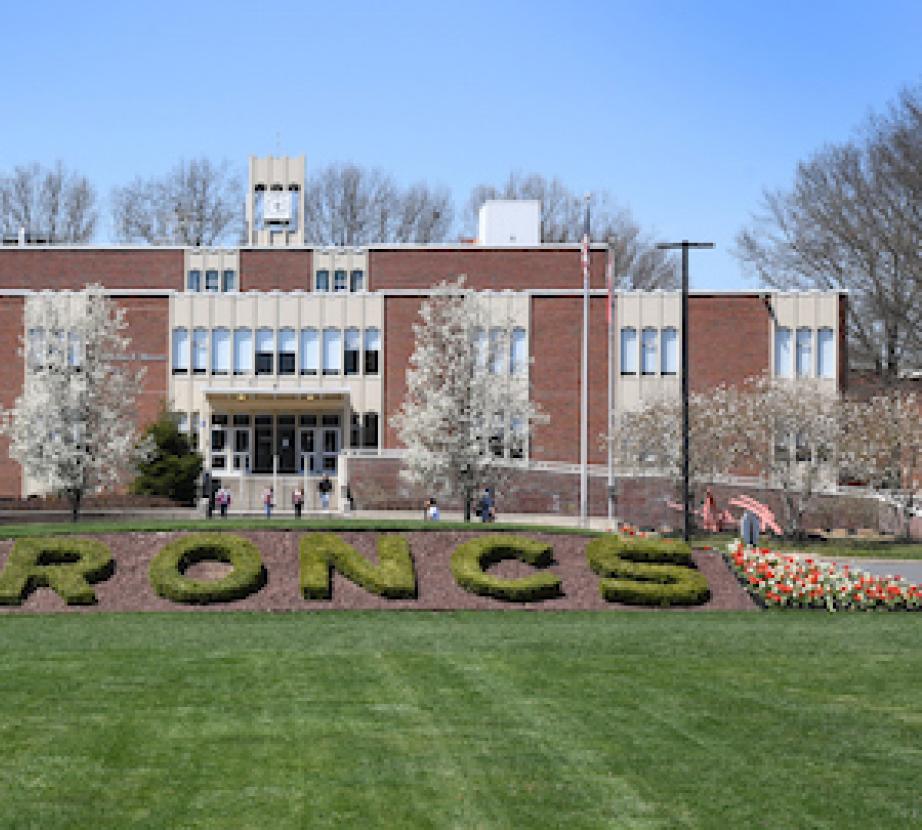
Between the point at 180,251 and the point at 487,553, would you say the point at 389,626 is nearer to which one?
the point at 487,553

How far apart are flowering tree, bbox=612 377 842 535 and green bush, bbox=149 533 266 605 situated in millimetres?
25633

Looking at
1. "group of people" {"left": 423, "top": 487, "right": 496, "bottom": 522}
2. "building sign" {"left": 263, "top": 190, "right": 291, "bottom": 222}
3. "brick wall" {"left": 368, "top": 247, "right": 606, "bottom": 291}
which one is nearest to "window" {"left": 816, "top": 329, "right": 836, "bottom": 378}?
"brick wall" {"left": 368, "top": 247, "right": 606, "bottom": 291}

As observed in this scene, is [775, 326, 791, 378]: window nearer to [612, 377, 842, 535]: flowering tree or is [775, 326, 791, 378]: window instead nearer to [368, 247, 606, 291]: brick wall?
[612, 377, 842, 535]: flowering tree

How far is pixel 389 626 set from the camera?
18.7 metres

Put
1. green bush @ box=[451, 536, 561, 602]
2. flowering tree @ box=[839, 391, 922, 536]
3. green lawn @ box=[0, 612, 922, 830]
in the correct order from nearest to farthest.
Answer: green lawn @ box=[0, 612, 922, 830]
green bush @ box=[451, 536, 561, 602]
flowering tree @ box=[839, 391, 922, 536]

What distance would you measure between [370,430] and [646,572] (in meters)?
42.0

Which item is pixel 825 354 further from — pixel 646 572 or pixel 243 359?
pixel 646 572

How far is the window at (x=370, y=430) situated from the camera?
209ft

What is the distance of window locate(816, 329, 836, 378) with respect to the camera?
6331cm

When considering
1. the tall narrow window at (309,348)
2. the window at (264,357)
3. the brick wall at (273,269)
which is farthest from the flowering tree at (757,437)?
the brick wall at (273,269)

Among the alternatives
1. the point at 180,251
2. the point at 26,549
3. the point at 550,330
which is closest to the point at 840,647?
the point at 26,549

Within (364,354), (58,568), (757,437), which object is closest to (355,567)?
(58,568)

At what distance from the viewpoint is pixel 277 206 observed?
245ft

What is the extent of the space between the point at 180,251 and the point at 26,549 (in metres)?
50.4
